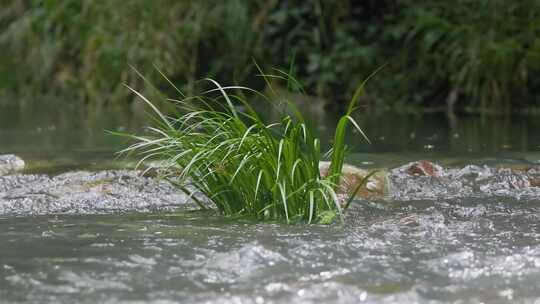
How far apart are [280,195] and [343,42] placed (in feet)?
30.3

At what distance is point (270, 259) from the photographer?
3303 millimetres

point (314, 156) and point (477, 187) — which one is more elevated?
point (314, 156)

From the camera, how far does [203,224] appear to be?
4.09 meters

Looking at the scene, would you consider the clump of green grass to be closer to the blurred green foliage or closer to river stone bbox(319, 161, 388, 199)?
river stone bbox(319, 161, 388, 199)

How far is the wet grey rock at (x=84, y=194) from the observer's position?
4.66 metres

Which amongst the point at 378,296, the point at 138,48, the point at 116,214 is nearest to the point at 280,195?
the point at 116,214

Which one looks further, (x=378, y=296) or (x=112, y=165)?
(x=112, y=165)

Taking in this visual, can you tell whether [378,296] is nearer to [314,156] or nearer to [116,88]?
[314,156]

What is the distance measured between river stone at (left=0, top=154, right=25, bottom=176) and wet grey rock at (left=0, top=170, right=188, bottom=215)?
270 mm

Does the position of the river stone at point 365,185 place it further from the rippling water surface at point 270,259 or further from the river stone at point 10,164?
the river stone at point 10,164

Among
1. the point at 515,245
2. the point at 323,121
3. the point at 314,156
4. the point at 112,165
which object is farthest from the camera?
the point at 323,121

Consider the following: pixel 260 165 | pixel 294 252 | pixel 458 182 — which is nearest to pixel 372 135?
pixel 458 182

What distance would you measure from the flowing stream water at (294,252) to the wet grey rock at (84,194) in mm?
35

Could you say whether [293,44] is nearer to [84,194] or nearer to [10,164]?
[10,164]
